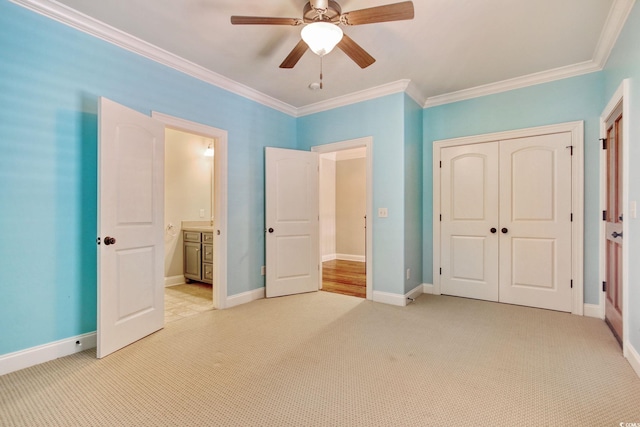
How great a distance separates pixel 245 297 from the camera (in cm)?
371

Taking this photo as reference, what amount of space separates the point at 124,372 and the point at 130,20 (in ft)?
8.72

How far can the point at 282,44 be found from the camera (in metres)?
2.72

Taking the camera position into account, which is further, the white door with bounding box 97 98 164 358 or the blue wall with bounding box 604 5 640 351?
the white door with bounding box 97 98 164 358

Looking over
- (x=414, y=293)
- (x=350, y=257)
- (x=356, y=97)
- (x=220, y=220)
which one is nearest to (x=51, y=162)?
(x=220, y=220)

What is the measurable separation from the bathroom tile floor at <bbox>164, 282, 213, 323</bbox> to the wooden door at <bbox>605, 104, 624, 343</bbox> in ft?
13.1

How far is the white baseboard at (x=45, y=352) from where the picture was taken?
6.73ft

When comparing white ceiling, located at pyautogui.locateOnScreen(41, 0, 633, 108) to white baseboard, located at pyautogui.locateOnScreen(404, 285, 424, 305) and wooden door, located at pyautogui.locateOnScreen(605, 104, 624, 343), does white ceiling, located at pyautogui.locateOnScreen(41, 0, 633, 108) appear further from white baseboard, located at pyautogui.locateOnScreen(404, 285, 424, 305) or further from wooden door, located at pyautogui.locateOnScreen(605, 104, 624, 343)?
white baseboard, located at pyautogui.locateOnScreen(404, 285, 424, 305)

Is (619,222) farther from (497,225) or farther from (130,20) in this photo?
(130,20)

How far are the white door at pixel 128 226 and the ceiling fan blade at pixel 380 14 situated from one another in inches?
74.5

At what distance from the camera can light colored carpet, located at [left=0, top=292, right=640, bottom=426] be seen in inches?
63.3

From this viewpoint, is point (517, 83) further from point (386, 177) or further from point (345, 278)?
point (345, 278)

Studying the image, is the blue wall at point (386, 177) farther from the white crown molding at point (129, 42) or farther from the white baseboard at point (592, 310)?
the white baseboard at point (592, 310)

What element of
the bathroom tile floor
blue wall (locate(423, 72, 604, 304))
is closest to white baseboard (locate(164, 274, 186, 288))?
the bathroom tile floor

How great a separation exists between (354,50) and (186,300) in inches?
135
